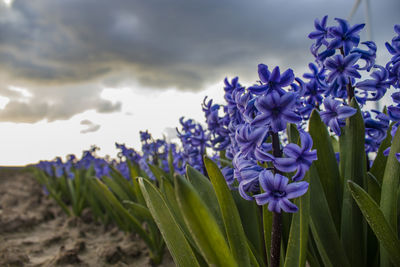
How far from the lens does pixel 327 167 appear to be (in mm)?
1538

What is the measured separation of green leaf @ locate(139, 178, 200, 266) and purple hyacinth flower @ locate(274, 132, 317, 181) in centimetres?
56

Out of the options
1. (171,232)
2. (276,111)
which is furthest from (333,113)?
(171,232)

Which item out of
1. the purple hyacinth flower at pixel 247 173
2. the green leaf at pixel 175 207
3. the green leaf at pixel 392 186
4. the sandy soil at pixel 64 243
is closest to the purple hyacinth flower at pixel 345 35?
the green leaf at pixel 392 186

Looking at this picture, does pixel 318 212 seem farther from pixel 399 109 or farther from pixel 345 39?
pixel 345 39

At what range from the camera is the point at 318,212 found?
142cm

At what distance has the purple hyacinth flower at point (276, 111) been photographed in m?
0.95

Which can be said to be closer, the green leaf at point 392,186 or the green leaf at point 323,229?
the green leaf at point 392,186

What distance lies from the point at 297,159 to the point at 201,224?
0.34 meters

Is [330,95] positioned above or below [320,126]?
above

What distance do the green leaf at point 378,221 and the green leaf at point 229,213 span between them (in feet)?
1.43

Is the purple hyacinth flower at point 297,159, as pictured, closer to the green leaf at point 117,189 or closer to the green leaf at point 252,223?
the green leaf at point 252,223

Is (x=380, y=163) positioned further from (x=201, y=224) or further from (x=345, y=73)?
(x=201, y=224)

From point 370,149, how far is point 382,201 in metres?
A: 0.63

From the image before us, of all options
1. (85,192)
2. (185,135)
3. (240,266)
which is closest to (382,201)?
(240,266)
